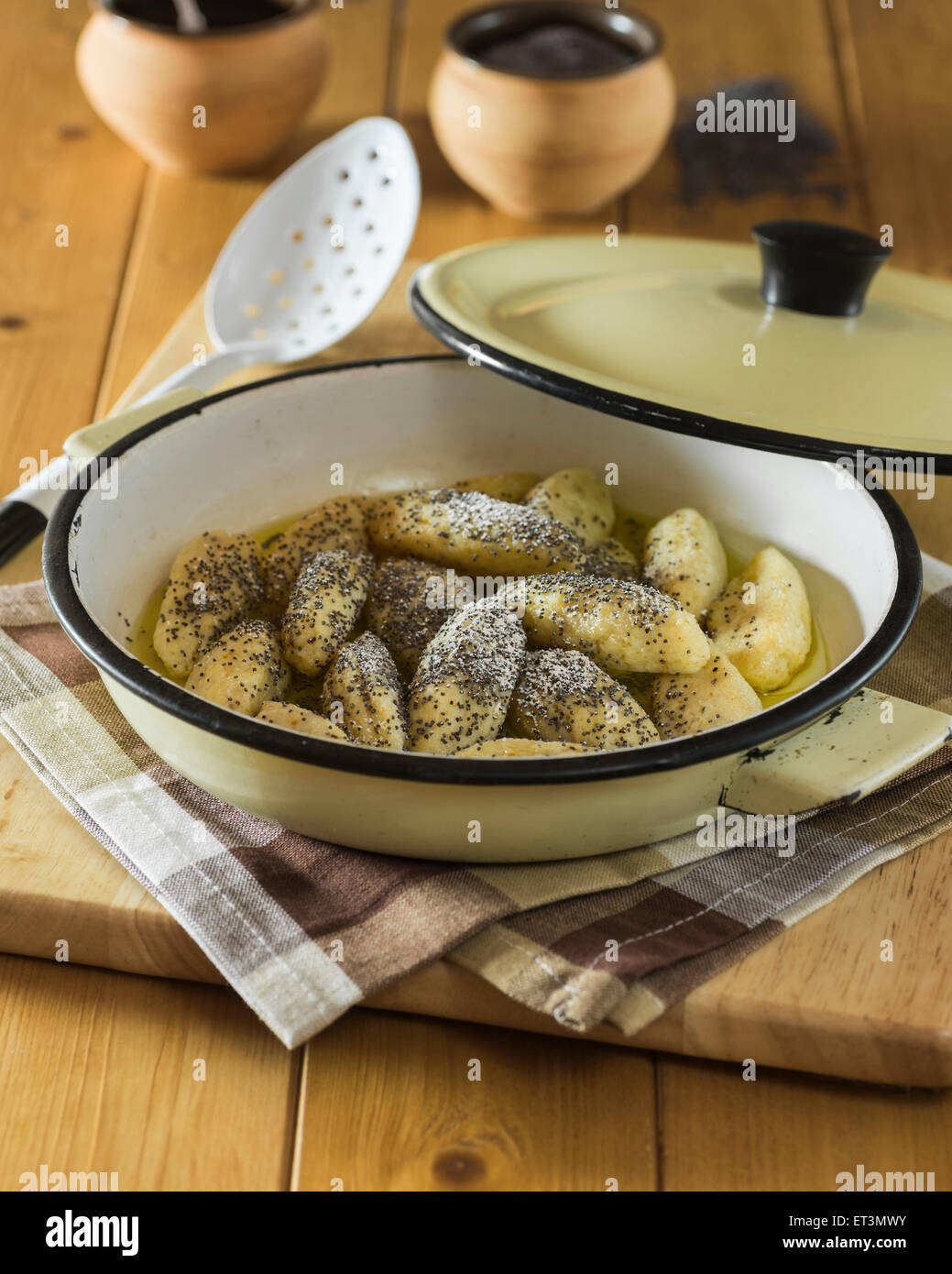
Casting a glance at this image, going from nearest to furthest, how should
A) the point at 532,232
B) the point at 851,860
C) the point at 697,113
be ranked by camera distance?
the point at 851,860, the point at 532,232, the point at 697,113

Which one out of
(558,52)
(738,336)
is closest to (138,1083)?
(738,336)

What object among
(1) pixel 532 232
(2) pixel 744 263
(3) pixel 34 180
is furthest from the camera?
(3) pixel 34 180

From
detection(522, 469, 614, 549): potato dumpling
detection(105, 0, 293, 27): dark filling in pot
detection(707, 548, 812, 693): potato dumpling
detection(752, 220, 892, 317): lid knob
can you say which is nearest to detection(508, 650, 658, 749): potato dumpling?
detection(707, 548, 812, 693): potato dumpling
